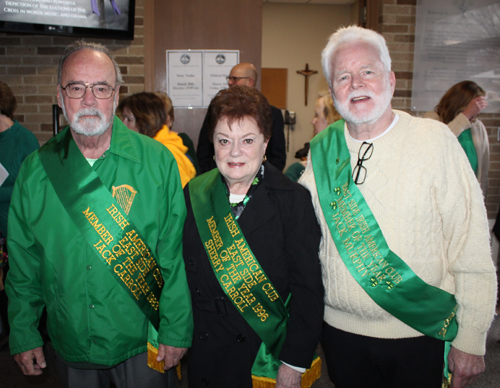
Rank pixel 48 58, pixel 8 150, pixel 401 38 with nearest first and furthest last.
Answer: pixel 8 150 < pixel 48 58 < pixel 401 38

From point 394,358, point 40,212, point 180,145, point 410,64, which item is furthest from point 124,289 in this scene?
point 410,64

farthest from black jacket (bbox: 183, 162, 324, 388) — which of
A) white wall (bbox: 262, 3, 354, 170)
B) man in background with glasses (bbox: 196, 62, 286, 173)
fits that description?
white wall (bbox: 262, 3, 354, 170)

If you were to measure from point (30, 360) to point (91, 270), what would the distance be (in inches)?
15.5

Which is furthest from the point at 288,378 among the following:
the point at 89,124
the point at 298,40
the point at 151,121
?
the point at 298,40

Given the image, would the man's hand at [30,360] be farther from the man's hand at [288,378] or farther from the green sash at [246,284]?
the man's hand at [288,378]

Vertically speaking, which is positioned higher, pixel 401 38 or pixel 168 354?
pixel 401 38

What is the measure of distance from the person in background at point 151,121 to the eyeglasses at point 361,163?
1.08 metres

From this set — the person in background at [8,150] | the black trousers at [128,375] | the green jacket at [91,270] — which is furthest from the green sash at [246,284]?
the person in background at [8,150]

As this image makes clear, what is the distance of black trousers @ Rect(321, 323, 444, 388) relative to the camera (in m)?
1.30

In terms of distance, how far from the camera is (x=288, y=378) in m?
1.31

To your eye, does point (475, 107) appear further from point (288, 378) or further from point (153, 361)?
point (153, 361)

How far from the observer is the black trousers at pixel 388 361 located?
51.3 inches

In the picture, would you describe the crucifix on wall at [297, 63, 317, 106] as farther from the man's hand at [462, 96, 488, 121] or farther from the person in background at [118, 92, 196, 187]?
the person in background at [118, 92, 196, 187]

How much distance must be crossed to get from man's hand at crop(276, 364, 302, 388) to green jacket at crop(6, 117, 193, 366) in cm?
32
